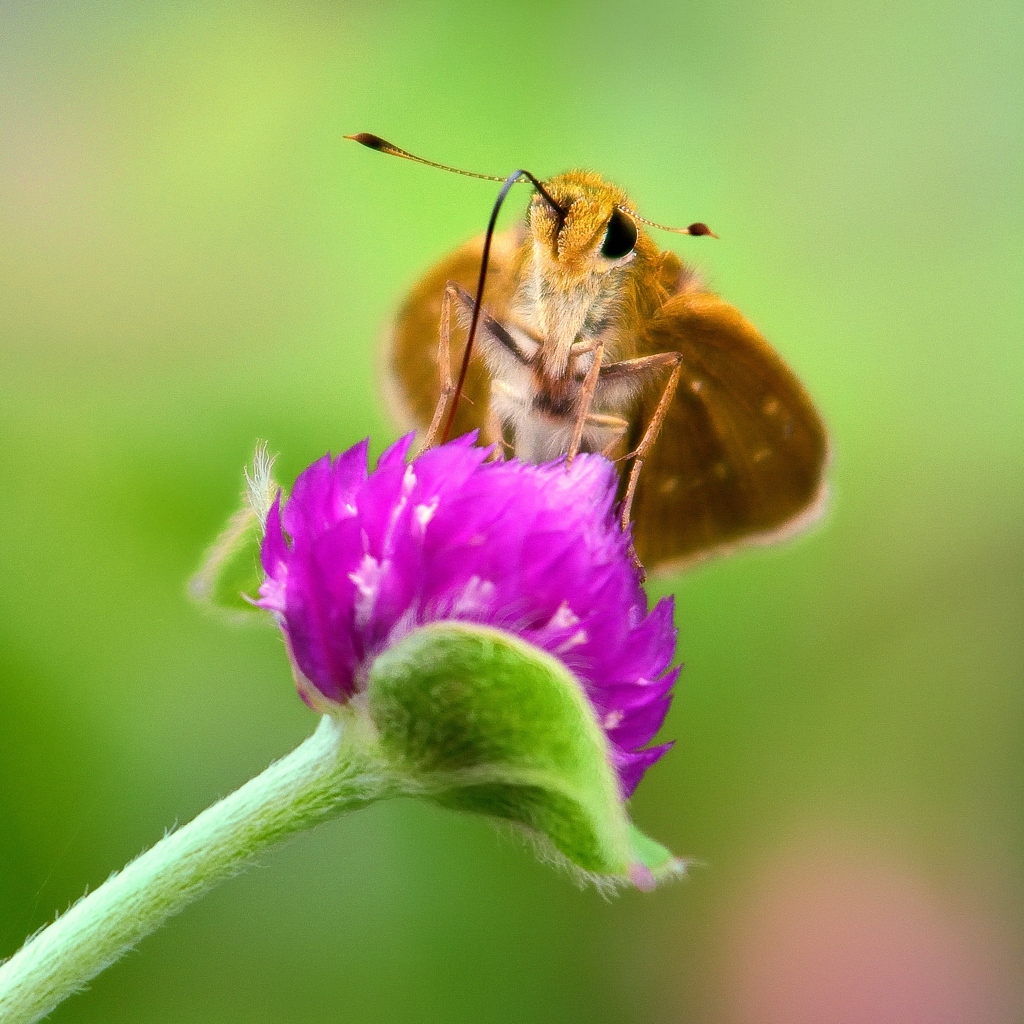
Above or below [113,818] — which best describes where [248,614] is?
above

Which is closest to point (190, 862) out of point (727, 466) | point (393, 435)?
point (727, 466)

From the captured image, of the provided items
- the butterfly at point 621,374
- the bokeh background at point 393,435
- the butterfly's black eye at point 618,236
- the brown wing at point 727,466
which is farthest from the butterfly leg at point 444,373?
the bokeh background at point 393,435

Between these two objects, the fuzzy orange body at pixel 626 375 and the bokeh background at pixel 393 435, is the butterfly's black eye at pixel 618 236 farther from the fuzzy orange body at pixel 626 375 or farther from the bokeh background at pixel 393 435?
the bokeh background at pixel 393 435

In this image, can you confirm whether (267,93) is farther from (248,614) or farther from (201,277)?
(248,614)

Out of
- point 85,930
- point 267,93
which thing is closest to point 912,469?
point 267,93

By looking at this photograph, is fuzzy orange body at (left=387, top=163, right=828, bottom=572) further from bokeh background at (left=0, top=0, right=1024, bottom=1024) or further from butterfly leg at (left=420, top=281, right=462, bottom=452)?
bokeh background at (left=0, top=0, right=1024, bottom=1024)

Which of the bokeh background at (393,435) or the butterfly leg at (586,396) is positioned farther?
the bokeh background at (393,435)

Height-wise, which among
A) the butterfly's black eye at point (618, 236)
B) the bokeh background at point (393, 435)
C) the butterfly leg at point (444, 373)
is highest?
the butterfly's black eye at point (618, 236)
